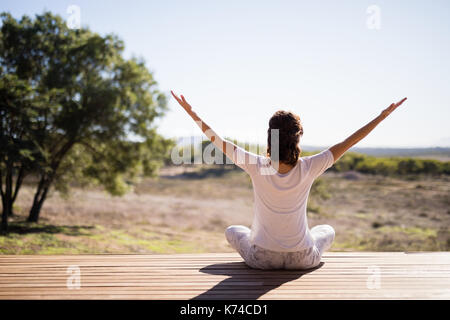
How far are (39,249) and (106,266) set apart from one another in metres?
8.15

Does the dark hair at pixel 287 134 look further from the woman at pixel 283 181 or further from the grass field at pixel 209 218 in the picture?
the grass field at pixel 209 218

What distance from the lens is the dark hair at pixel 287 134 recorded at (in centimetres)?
260

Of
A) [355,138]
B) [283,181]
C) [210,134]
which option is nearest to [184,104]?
[210,134]

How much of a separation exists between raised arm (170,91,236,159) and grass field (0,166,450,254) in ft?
27.8

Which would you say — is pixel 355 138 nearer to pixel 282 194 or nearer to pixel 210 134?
pixel 282 194

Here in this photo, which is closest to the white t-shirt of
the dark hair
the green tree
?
the dark hair

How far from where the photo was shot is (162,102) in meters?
15.0

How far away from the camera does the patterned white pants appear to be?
289 cm

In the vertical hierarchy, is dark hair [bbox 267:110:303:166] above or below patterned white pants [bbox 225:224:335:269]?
above

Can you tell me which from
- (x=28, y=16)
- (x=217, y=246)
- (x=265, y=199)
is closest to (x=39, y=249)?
(x=217, y=246)

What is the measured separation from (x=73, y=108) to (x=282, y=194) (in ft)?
39.1

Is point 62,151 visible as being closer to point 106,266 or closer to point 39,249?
point 39,249

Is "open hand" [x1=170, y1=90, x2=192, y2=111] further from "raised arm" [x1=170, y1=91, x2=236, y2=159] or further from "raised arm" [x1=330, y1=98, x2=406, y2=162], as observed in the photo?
"raised arm" [x1=330, y1=98, x2=406, y2=162]

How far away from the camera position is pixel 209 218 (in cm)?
2320
